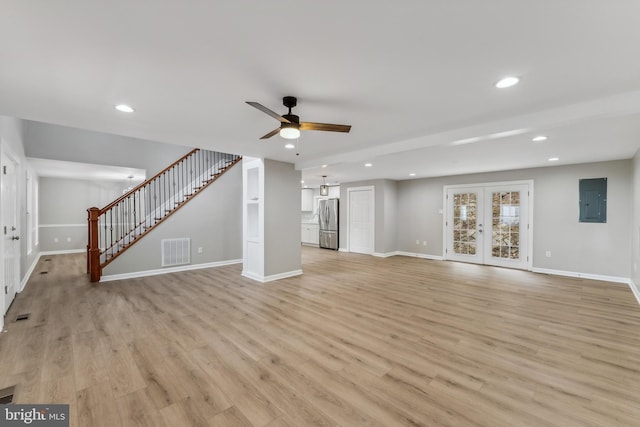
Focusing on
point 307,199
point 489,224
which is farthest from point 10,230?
point 489,224

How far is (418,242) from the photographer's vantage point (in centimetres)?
812

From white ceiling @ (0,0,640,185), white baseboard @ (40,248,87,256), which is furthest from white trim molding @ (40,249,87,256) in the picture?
white ceiling @ (0,0,640,185)

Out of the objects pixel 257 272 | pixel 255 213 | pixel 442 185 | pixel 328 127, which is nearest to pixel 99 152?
pixel 255 213

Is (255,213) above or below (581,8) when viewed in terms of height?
A: below

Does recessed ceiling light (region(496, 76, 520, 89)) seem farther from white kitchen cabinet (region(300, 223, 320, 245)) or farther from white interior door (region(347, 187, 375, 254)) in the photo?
white kitchen cabinet (region(300, 223, 320, 245))

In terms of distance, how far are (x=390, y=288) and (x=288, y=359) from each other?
2804 millimetres

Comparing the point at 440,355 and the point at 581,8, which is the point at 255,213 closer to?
the point at 440,355

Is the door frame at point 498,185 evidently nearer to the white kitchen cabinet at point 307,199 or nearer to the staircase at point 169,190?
the white kitchen cabinet at point 307,199

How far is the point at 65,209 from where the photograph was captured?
8.42m

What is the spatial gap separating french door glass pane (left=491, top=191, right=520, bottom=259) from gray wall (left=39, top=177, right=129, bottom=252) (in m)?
11.2

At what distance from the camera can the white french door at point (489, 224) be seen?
20.8 ft

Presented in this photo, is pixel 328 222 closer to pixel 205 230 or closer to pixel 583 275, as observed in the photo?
pixel 205 230

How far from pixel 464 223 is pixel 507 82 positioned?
5.73 metres

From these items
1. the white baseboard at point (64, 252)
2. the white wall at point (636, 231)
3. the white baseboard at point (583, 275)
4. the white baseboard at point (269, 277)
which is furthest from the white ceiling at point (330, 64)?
the white baseboard at point (64, 252)
